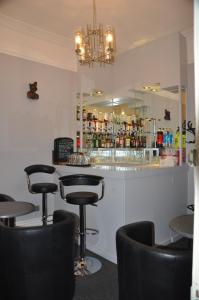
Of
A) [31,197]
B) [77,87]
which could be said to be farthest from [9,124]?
[77,87]

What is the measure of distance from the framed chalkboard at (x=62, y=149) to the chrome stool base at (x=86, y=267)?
5.43 feet

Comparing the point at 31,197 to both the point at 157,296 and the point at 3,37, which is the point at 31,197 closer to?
the point at 3,37

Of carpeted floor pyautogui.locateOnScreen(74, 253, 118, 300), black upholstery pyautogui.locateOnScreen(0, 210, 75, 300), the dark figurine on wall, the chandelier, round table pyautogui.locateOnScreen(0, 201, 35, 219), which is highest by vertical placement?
the chandelier

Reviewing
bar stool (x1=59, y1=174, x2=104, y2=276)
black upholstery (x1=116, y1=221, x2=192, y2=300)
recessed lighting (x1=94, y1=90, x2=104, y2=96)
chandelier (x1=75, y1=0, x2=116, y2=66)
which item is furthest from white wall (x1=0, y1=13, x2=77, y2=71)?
black upholstery (x1=116, y1=221, x2=192, y2=300)

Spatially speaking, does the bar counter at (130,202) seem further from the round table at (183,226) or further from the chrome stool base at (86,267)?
the round table at (183,226)

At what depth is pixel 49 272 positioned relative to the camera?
63.6 inches

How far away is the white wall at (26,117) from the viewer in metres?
3.51

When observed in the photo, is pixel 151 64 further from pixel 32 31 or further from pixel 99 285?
pixel 99 285

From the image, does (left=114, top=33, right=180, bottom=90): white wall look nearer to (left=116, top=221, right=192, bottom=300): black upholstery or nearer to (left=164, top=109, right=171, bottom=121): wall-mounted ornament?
(left=164, top=109, right=171, bottom=121): wall-mounted ornament

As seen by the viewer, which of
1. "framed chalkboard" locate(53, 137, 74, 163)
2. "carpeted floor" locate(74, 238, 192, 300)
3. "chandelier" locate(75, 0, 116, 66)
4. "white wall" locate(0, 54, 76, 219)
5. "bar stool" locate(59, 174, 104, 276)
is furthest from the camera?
"framed chalkboard" locate(53, 137, 74, 163)

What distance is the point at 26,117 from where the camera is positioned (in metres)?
3.75

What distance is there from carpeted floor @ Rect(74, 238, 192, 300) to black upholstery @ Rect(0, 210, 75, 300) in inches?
20.3

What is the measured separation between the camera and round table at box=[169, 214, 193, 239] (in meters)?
1.59

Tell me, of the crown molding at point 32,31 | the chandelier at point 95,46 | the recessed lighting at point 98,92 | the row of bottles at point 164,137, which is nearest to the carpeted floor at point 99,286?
the row of bottles at point 164,137
